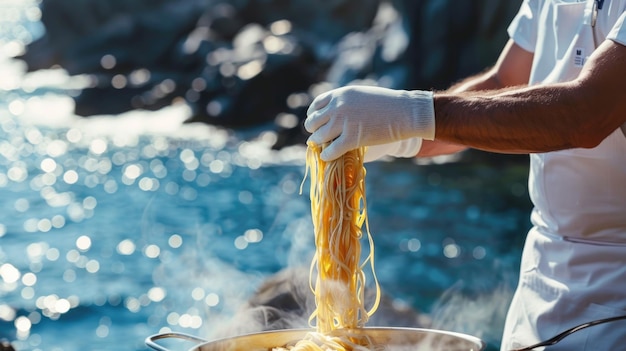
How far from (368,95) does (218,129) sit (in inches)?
705

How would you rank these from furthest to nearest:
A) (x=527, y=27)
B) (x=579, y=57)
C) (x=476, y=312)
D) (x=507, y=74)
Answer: (x=476, y=312), (x=507, y=74), (x=527, y=27), (x=579, y=57)

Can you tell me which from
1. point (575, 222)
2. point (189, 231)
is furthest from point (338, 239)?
point (189, 231)

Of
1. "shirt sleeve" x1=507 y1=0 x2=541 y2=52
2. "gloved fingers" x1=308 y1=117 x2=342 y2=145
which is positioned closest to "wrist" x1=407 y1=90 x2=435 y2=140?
"gloved fingers" x1=308 y1=117 x2=342 y2=145

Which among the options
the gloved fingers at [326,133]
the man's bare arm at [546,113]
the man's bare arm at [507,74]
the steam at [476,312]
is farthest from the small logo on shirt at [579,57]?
the steam at [476,312]

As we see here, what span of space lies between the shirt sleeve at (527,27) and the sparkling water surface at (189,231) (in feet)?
14.3

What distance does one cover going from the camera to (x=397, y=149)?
9.61ft

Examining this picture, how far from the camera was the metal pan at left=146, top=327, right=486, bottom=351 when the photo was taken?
2496 millimetres

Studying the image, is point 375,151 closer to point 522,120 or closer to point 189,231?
point 522,120

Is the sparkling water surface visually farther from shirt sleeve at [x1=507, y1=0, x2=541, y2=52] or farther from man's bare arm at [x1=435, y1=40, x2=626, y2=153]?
man's bare arm at [x1=435, y1=40, x2=626, y2=153]

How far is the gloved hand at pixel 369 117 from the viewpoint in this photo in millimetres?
2453

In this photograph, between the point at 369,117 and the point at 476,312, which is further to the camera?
the point at 476,312

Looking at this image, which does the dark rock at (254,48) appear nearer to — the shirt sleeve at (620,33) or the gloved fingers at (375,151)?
the gloved fingers at (375,151)

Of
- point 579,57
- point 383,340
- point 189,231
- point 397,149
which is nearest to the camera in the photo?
point 383,340

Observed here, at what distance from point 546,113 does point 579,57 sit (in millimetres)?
449
